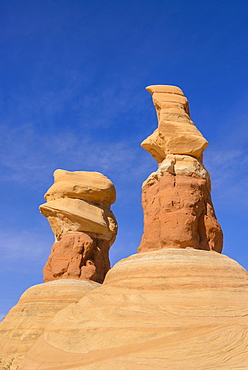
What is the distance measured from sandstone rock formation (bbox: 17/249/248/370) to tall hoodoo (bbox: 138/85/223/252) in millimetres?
1271

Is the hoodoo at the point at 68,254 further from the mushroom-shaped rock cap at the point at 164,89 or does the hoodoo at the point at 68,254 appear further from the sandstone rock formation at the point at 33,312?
the mushroom-shaped rock cap at the point at 164,89

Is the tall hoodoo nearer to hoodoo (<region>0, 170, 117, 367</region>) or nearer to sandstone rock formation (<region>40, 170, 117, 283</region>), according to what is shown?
hoodoo (<region>0, 170, 117, 367</region>)

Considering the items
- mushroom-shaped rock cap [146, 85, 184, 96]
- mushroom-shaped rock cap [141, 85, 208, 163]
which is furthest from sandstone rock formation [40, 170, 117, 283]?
mushroom-shaped rock cap [146, 85, 184, 96]

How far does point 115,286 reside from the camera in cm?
1608

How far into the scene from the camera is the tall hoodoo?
59.6 feet

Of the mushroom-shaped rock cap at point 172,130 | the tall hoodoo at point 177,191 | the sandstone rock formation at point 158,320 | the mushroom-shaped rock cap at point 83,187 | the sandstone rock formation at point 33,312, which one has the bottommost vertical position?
the sandstone rock formation at point 158,320

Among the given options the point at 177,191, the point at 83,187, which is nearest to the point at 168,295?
the point at 177,191

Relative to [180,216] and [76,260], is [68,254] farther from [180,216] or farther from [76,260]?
[180,216]

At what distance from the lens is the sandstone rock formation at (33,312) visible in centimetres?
2354

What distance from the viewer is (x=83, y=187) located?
29234mm

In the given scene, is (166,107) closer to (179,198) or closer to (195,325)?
(179,198)

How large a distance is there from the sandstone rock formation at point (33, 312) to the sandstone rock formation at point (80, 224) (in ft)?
3.73

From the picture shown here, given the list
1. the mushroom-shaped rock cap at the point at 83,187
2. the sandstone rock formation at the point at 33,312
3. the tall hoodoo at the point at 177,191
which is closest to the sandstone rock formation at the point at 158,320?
the tall hoodoo at the point at 177,191

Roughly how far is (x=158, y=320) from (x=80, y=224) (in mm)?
15425
